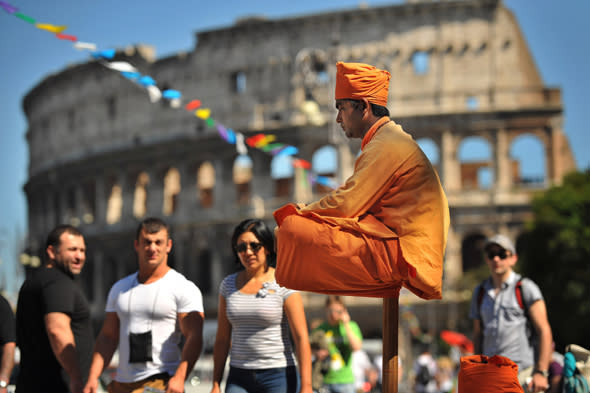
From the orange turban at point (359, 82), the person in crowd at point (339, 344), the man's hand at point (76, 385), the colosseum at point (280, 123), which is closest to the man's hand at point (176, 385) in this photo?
the man's hand at point (76, 385)

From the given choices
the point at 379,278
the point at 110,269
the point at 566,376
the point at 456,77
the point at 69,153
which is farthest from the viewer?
the point at 69,153

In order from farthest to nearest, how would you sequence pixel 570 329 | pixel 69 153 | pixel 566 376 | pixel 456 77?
1. pixel 69 153
2. pixel 456 77
3. pixel 570 329
4. pixel 566 376

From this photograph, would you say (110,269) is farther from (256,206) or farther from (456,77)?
(456,77)

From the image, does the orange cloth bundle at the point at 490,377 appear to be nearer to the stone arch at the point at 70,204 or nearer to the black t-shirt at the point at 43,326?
the black t-shirt at the point at 43,326

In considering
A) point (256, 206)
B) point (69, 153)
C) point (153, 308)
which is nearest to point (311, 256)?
point (153, 308)

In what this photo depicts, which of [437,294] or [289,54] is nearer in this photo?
[437,294]

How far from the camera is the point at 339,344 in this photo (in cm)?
828

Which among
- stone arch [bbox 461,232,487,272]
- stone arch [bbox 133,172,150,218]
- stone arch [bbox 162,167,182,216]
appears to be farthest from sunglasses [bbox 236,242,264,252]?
stone arch [bbox 133,172,150,218]

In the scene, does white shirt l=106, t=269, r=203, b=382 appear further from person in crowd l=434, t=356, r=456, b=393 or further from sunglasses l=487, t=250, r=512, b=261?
person in crowd l=434, t=356, r=456, b=393

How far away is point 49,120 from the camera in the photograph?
165 feet

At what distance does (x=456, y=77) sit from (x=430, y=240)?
36841 millimetres

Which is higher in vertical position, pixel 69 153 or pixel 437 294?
pixel 69 153

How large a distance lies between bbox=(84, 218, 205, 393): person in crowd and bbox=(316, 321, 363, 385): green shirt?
2.94 metres

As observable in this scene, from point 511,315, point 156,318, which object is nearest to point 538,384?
point 511,315
